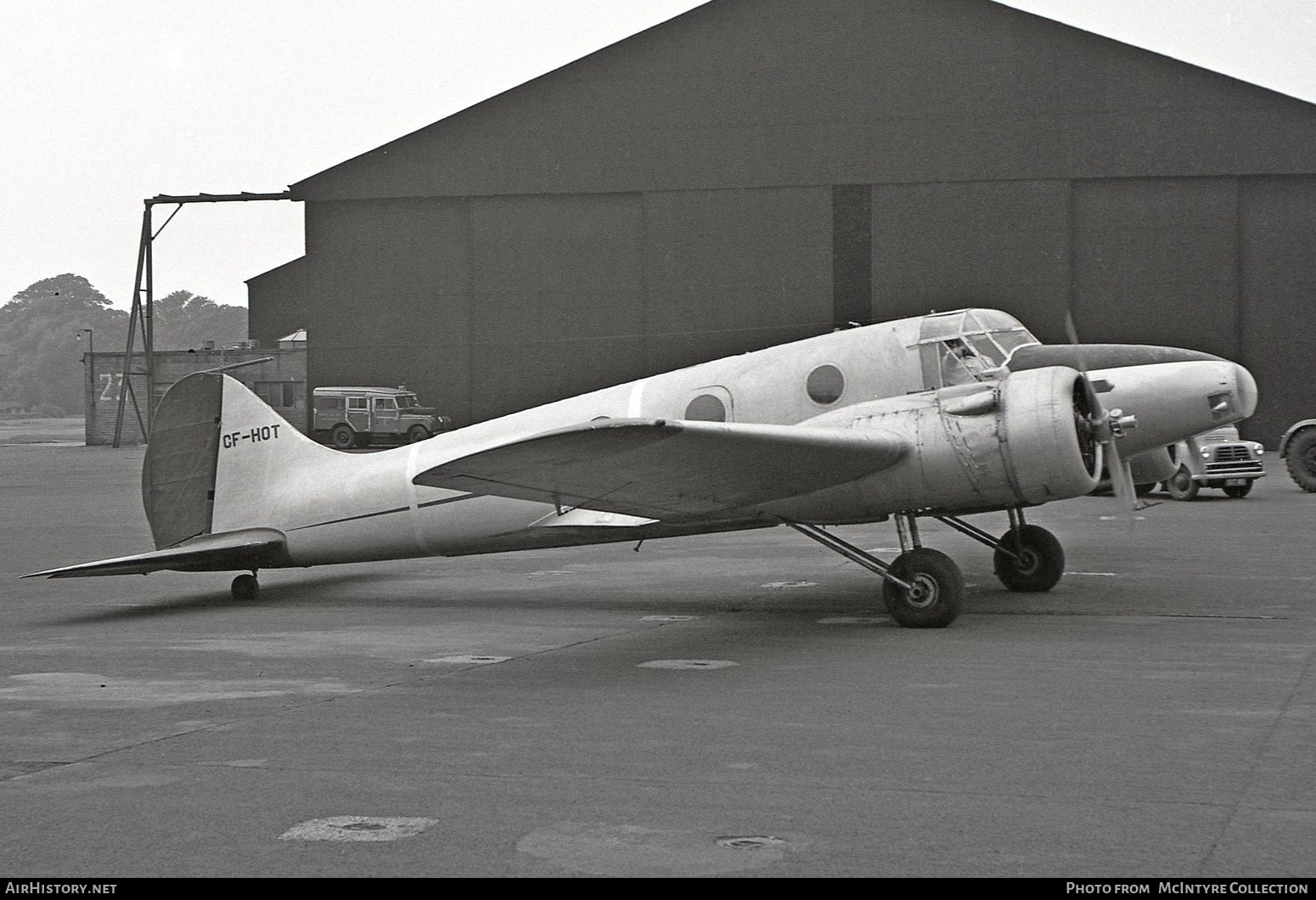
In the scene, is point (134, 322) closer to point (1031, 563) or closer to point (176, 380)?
point (176, 380)

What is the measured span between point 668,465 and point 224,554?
17.6ft

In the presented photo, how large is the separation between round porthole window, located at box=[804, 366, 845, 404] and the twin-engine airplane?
0.04ft

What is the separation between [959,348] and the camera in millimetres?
11664

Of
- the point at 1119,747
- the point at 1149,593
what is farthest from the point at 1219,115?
the point at 1119,747

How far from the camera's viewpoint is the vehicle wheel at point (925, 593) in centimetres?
1059

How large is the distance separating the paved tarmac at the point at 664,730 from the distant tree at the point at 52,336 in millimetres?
147251

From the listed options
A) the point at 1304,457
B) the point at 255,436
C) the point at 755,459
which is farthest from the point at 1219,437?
the point at 255,436

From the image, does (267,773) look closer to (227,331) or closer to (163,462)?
(163,462)

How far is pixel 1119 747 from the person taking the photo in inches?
259

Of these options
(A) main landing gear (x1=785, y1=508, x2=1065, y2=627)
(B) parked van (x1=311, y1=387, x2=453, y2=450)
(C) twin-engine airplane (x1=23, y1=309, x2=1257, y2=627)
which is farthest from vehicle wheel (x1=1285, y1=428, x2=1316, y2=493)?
(B) parked van (x1=311, y1=387, x2=453, y2=450)

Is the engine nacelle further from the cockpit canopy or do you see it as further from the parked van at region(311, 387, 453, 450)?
the parked van at region(311, 387, 453, 450)

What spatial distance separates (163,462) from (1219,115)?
134ft

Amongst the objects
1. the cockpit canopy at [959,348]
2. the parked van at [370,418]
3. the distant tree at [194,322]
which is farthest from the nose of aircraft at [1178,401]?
the distant tree at [194,322]

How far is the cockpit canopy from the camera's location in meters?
11.6
